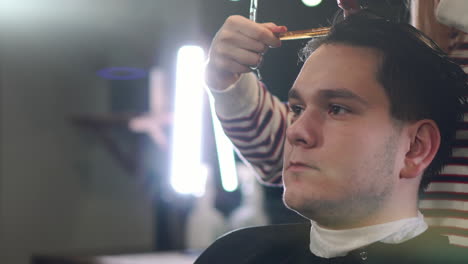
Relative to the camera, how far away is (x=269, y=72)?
0.76 metres

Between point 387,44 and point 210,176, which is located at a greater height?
point 387,44

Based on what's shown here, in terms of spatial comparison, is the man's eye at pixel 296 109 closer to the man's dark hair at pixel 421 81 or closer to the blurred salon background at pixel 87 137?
the man's dark hair at pixel 421 81

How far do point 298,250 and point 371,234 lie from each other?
133 millimetres

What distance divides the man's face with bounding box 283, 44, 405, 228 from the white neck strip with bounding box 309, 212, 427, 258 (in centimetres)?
1

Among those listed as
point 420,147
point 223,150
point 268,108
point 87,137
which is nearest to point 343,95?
point 420,147

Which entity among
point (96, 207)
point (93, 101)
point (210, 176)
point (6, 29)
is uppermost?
point (6, 29)

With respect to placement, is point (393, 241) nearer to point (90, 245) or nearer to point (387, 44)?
point (387, 44)

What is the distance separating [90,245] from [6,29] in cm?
168

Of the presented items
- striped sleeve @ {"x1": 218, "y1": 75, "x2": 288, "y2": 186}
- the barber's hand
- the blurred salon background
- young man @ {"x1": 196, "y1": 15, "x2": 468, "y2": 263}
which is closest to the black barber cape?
young man @ {"x1": 196, "y1": 15, "x2": 468, "y2": 263}

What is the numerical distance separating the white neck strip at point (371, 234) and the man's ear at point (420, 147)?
6 cm

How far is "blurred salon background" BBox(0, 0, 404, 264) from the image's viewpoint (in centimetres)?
354

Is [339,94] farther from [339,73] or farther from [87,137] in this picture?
[87,137]

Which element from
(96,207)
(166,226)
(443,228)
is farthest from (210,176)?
(443,228)

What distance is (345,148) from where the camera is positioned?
0.63 meters
